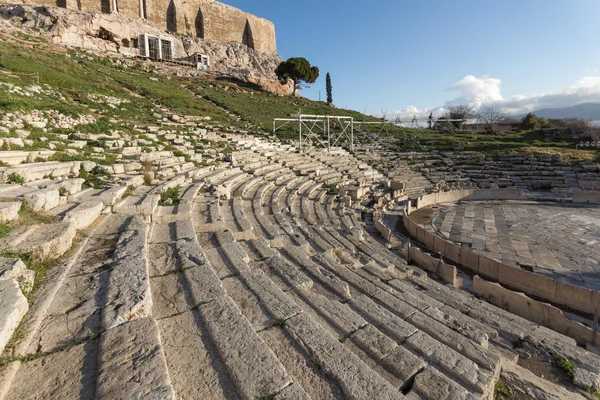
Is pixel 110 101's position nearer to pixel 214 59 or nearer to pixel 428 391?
pixel 428 391

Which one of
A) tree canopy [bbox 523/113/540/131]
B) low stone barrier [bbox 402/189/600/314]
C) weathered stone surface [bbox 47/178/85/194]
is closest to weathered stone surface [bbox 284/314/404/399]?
weathered stone surface [bbox 47/178/85/194]

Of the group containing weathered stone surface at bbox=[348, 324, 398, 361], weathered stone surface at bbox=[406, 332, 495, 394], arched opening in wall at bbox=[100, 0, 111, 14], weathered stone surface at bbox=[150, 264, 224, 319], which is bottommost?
weathered stone surface at bbox=[406, 332, 495, 394]

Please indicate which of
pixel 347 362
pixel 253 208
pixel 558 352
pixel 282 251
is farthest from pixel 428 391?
pixel 253 208

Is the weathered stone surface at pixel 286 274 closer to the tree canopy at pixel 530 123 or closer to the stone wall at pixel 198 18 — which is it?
the tree canopy at pixel 530 123

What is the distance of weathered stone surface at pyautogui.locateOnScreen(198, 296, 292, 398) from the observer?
83.4 inches

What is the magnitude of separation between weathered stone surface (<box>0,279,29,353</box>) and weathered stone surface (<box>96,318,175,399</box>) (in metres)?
0.62

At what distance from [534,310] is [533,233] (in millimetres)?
7109

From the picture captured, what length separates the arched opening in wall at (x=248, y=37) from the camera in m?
56.7

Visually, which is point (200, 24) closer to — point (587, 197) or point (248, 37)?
point (248, 37)

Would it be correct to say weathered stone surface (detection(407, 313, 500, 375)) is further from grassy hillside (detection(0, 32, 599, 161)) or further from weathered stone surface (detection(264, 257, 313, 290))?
grassy hillside (detection(0, 32, 599, 161))

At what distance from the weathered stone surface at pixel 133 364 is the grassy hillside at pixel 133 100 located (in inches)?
439

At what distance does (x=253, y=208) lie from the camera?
8719mm

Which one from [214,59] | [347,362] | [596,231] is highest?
[214,59]

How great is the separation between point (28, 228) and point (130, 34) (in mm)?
49016
